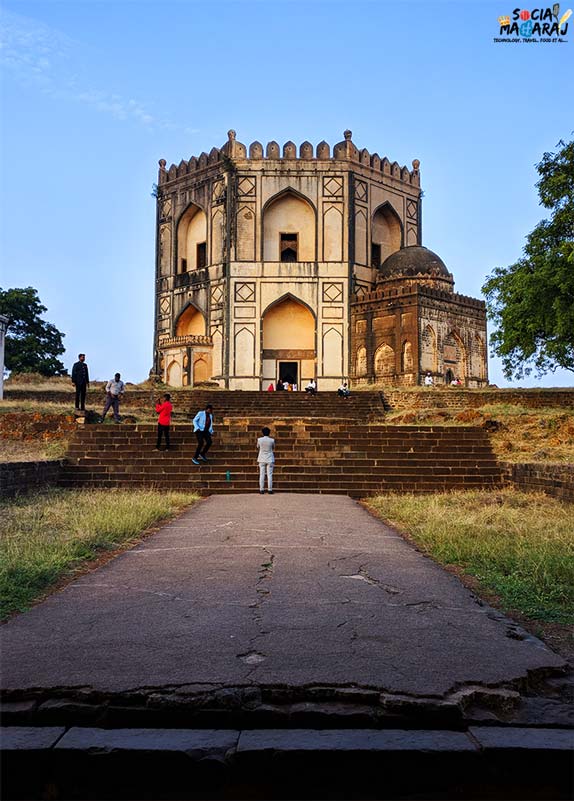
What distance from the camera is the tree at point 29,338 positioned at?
3984 centimetres

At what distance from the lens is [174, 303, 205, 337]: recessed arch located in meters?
36.6

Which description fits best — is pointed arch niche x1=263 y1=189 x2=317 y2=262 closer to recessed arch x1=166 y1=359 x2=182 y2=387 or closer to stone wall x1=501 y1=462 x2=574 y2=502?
recessed arch x1=166 y1=359 x2=182 y2=387

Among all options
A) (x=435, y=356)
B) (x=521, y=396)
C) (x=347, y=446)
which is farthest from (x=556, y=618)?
(x=435, y=356)

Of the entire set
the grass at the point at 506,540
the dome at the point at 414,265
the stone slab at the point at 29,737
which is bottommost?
the grass at the point at 506,540

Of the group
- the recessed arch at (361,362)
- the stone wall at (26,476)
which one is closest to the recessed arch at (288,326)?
the recessed arch at (361,362)

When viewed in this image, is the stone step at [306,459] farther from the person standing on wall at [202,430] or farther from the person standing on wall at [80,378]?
the person standing on wall at [80,378]

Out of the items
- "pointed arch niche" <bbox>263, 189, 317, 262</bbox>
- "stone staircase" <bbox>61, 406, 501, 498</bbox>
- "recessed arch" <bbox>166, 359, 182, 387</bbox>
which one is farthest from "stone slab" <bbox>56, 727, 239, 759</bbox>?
"pointed arch niche" <bbox>263, 189, 317, 262</bbox>

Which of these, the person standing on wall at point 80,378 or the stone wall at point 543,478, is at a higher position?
the person standing on wall at point 80,378

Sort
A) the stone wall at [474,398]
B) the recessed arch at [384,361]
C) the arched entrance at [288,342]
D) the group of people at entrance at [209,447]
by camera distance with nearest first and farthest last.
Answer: the group of people at entrance at [209,447] < the stone wall at [474,398] < the recessed arch at [384,361] < the arched entrance at [288,342]

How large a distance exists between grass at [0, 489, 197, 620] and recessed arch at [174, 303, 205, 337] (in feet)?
83.0

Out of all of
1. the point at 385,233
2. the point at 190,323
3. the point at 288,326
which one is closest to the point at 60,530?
the point at 288,326

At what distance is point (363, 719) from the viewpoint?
103 inches

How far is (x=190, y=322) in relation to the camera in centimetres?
3750

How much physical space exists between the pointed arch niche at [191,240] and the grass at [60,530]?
1060 inches
